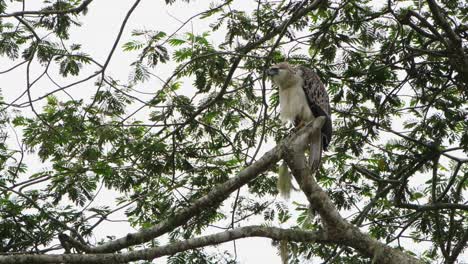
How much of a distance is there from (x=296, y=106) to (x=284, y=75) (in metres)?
0.33

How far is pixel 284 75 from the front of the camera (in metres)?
5.98

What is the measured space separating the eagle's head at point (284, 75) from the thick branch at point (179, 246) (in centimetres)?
223

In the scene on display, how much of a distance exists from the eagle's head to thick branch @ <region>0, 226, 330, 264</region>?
223cm

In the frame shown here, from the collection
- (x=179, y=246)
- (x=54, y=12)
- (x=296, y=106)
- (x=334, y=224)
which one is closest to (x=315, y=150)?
(x=296, y=106)

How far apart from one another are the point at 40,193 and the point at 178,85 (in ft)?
5.41

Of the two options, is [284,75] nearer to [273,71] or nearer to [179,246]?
[273,71]

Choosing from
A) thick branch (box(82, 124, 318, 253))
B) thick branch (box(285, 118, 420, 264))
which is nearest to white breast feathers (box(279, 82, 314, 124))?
thick branch (box(285, 118, 420, 264))

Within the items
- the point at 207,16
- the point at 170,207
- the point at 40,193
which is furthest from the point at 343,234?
the point at 40,193

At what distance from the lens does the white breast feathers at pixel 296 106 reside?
6.01 meters

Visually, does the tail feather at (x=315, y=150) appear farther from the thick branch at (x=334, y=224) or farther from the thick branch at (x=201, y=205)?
the thick branch at (x=201, y=205)

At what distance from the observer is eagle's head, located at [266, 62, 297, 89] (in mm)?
5875

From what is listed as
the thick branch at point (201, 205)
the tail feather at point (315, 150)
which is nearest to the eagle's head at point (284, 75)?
the tail feather at point (315, 150)

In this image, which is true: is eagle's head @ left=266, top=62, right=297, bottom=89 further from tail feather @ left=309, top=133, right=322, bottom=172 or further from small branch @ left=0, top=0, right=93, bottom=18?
small branch @ left=0, top=0, right=93, bottom=18

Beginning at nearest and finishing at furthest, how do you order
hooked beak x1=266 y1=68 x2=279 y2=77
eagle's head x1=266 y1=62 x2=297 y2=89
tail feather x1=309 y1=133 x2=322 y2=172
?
tail feather x1=309 y1=133 x2=322 y2=172
hooked beak x1=266 y1=68 x2=279 y2=77
eagle's head x1=266 y1=62 x2=297 y2=89
